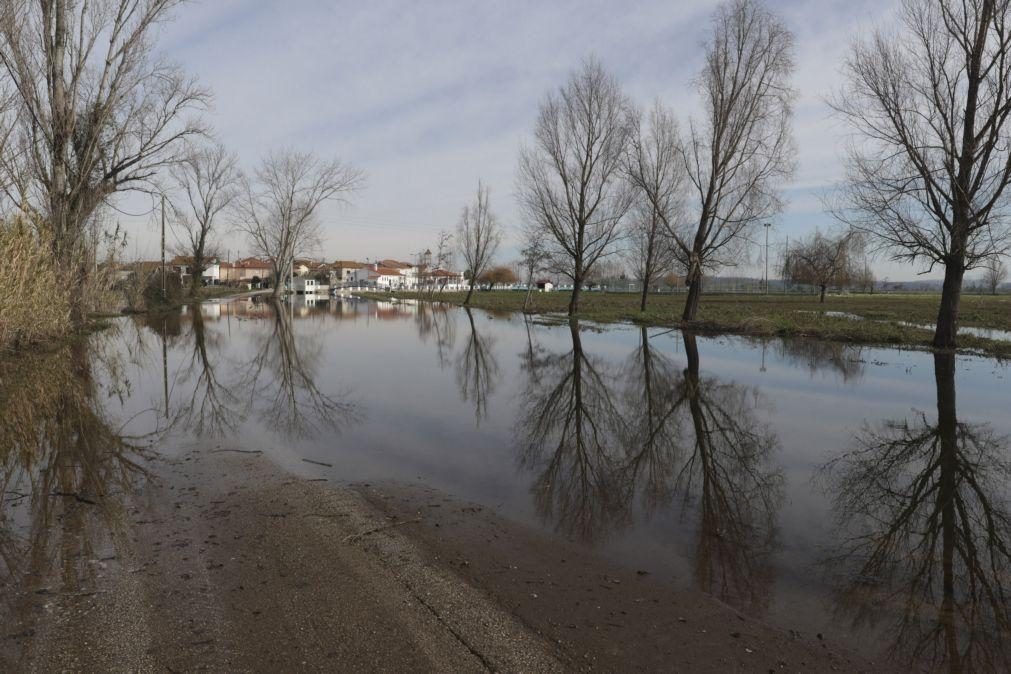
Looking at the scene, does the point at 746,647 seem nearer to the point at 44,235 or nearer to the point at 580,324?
the point at 44,235

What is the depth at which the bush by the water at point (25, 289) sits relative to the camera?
37.1 ft

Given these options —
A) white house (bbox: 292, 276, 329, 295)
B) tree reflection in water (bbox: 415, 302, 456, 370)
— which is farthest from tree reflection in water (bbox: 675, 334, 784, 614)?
white house (bbox: 292, 276, 329, 295)

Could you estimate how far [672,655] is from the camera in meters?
2.89

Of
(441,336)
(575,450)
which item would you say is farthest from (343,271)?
(575,450)

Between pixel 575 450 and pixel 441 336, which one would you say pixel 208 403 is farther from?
pixel 441 336

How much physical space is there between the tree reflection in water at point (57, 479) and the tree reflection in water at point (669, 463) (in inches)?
132

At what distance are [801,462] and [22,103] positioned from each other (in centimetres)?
2099

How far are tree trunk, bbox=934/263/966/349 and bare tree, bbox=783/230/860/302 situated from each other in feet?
94.1

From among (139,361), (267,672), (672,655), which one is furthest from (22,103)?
(672,655)

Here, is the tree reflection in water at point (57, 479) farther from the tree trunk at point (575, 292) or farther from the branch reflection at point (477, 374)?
the tree trunk at point (575, 292)

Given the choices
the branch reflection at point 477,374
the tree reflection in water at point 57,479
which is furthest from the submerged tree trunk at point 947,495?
the branch reflection at point 477,374

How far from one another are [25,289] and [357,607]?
516 inches

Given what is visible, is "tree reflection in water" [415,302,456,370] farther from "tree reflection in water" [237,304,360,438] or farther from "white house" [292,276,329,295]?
"white house" [292,276,329,295]

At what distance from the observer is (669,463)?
6.21 meters
